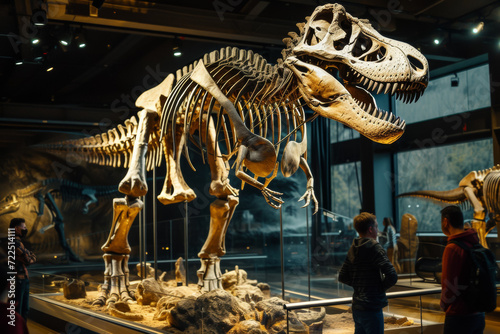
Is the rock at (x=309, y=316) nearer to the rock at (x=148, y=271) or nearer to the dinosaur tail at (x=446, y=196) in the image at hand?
the rock at (x=148, y=271)

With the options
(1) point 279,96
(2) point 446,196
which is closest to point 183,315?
(1) point 279,96

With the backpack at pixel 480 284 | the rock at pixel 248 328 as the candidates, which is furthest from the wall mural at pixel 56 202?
the backpack at pixel 480 284

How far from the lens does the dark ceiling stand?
8016 mm

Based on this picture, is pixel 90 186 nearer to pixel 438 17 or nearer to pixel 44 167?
pixel 44 167

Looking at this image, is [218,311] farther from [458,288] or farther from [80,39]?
[80,39]

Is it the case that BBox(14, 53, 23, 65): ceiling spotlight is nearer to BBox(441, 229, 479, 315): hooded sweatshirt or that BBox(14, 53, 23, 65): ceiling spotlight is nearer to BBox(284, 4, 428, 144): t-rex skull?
BBox(284, 4, 428, 144): t-rex skull

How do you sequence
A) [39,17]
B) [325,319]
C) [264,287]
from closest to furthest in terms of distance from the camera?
[325,319] < [39,17] < [264,287]

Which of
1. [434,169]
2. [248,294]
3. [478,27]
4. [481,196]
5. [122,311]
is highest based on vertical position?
[478,27]

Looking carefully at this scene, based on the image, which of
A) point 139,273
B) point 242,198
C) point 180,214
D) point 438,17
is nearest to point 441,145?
point 438,17

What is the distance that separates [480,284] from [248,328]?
2060mm

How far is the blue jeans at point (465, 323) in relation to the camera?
3355mm

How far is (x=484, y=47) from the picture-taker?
967 centimetres

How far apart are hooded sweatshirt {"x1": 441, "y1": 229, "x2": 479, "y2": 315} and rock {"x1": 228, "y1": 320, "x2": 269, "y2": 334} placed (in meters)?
1.67

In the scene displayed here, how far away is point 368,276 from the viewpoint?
3500 millimetres
